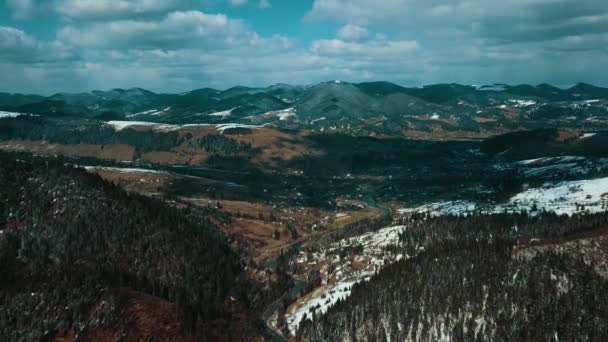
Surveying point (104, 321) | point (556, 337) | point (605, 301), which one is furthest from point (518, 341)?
point (104, 321)

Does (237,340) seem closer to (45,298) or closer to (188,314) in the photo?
(188,314)

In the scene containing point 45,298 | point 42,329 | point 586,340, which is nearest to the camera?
point 42,329

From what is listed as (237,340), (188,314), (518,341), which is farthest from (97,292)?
(518,341)

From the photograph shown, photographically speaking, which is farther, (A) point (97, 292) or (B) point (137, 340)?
(A) point (97, 292)

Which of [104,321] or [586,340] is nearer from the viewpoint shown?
[104,321]

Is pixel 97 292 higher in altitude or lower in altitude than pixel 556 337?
higher

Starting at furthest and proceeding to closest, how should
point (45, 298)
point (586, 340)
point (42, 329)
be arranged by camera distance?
1. point (586, 340)
2. point (45, 298)
3. point (42, 329)

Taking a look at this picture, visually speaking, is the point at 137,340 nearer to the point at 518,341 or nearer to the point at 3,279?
the point at 3,279

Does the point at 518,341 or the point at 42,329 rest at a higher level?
the point at 42,329
